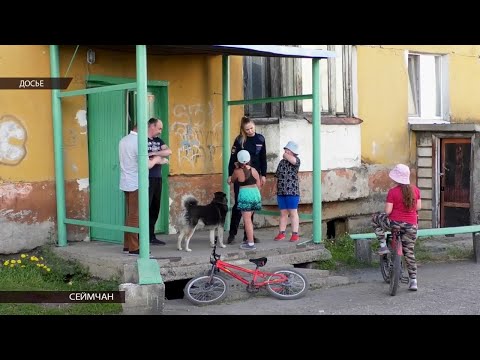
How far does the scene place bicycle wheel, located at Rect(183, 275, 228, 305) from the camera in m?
8.27

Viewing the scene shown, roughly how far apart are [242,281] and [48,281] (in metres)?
2.39

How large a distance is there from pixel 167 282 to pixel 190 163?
9.08ft

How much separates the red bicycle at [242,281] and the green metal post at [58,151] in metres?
2.29

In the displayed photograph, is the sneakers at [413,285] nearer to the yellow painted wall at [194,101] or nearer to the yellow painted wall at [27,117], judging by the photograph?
the yellow painted wall at [194,101]

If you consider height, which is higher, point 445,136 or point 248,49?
point 248,49

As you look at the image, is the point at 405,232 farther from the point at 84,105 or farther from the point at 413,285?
the point at 84,105

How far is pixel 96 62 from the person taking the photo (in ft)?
33.4

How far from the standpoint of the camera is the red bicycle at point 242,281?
327 inches

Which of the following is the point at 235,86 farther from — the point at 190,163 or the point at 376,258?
the point at 376,258

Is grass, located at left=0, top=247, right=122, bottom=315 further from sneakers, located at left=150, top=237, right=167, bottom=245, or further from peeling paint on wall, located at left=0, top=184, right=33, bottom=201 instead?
sneakers, located at left=150, top=237, right=167, bottom=245

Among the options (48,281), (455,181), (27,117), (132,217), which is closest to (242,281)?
(132,217)

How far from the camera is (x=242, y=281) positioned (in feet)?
28.2

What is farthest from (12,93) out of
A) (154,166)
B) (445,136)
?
(445,136)

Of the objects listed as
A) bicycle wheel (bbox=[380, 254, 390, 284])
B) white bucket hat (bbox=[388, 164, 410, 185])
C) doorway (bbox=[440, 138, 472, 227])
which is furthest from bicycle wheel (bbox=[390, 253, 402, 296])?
doorway (bbox=[440, 138, 472, 227])
